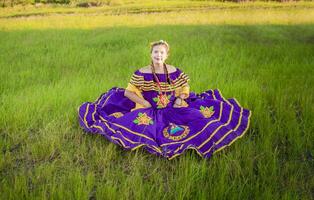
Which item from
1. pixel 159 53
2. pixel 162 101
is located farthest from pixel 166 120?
pixel 159 53

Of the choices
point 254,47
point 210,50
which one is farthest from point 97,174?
point 254,47

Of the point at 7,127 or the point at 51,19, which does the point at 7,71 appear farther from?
the point at 51,19

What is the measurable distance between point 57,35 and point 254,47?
277 centimetres

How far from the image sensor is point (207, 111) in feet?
7.52

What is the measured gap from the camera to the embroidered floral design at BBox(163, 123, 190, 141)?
1999mm

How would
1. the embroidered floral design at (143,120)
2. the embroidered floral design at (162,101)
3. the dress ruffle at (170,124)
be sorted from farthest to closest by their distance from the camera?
the embroidered floral design at (162,101) < the embroidered floral design at (143,120) < the dress ruffle at (170,124)

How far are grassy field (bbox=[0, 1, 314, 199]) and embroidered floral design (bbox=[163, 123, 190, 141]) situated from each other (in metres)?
0.13

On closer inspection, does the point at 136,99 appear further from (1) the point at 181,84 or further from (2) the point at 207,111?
(2) the point at 207,111

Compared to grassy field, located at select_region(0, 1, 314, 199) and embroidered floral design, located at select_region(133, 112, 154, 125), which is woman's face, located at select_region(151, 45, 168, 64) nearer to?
embroidered floral design, located at select_region(133, 112, 154, 125)

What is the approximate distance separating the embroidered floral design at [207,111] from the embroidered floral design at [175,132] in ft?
0.81

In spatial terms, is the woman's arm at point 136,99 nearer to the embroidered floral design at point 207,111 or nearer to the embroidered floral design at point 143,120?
the embroidered floral design at point 143,120

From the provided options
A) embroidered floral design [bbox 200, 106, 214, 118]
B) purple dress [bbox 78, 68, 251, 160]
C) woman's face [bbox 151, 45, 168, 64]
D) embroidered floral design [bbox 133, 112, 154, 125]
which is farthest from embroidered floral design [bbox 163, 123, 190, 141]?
woman's face [bbox 151, 45, 168, 64]

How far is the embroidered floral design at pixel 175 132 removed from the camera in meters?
2.00

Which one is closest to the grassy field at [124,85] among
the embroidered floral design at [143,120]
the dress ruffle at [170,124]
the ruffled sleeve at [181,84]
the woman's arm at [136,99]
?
the dress ruffle at [170,124]
